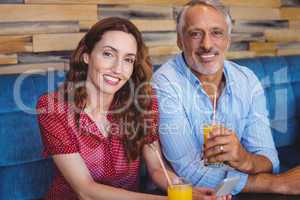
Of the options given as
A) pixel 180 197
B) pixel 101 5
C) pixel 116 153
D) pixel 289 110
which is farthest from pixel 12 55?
pixel 289 110

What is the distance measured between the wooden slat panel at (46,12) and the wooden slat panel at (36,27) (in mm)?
19

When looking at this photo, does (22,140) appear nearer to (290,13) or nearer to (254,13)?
(254,13)

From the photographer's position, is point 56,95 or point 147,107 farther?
point 147,107

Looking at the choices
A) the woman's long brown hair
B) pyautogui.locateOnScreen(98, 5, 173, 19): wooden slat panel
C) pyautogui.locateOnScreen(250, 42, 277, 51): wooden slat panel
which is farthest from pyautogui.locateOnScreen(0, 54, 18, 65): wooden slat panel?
pyautogui.locateOnScreen(250, 42, 277, 51): wooden slat panel

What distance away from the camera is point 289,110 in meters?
2.94

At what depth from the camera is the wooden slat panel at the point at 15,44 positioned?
240 cm

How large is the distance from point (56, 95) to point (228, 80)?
0.73 m

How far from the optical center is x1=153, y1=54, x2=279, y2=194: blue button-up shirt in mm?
1902

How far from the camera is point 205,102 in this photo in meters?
2.08

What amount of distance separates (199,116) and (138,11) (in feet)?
3.15

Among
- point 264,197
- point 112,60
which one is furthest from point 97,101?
point 264,197

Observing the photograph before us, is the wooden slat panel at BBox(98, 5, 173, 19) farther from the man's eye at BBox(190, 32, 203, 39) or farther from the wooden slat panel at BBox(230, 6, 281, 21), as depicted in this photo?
the man's eye at BBox(190, 32, 203, 39)

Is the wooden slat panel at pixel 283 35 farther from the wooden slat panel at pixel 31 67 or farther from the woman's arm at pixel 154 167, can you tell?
the woman's arm at pixel 154 167

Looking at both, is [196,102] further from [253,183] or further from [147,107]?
[253,183]
